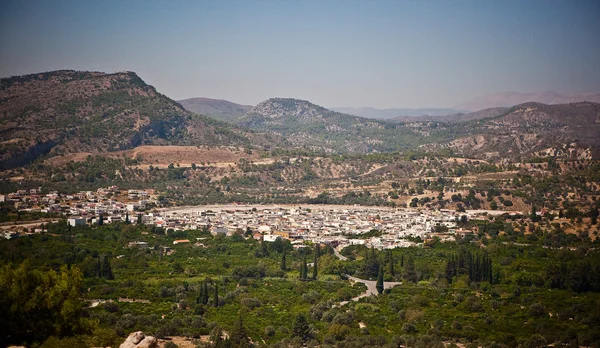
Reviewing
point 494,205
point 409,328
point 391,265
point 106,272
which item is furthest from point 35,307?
point 494,205

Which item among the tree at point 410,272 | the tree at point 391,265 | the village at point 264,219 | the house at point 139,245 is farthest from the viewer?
the village at point 264,219

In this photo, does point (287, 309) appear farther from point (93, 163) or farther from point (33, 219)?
point (93, 163)

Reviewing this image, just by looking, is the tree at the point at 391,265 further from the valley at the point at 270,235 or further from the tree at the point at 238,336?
the tree at the point at 238,336

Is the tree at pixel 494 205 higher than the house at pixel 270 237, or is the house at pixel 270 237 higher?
the tree at pixel 494 205

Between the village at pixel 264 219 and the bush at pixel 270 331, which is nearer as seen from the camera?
the bush at pixel 270 331

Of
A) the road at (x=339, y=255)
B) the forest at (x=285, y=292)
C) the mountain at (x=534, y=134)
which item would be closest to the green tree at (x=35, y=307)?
the forest at (x=285, y=292)

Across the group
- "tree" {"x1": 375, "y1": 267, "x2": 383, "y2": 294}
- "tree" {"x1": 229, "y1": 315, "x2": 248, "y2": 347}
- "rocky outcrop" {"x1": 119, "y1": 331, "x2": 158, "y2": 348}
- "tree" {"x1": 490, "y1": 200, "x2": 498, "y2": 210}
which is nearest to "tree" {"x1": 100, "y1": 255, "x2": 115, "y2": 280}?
"tree" {"x1": 229, "y1": 315, "x2": 248, "y2": 347}
